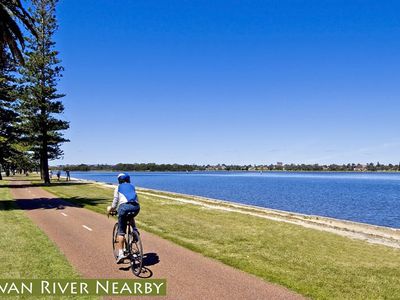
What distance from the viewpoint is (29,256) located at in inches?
428

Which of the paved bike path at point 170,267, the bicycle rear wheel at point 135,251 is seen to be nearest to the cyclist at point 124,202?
the bicycle rear wheel at point 135,251

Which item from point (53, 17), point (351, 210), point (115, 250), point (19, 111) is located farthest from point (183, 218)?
point (53, 17)

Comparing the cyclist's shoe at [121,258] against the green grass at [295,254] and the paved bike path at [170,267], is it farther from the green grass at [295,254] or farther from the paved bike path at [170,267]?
the green grass at [295,254]

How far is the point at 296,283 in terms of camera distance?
8828 millimetres

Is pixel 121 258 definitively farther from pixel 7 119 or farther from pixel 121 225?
pixel 7 119

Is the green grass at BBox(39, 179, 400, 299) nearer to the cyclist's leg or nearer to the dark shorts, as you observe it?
the cyclist's leg

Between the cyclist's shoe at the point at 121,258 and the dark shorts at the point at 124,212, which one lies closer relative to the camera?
the dark shorts at the point at 124,212

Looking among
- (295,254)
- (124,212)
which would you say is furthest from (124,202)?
(295,254)

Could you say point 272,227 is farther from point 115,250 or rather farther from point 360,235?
point 115,250

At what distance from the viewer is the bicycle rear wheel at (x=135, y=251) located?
9.21m

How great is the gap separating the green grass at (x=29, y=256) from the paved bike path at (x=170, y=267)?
324 mm

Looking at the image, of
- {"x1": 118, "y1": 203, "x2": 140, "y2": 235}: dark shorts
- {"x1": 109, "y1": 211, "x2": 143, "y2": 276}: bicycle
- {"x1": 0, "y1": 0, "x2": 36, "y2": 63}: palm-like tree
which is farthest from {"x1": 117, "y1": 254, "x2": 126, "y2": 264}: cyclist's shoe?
{"x1": 0, "y1": 0, "x2": 36, "y2": 63}: palm-like tree

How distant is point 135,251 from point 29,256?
11.4 ft

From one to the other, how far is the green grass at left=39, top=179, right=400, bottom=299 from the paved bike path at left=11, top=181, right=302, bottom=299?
1.64ft
